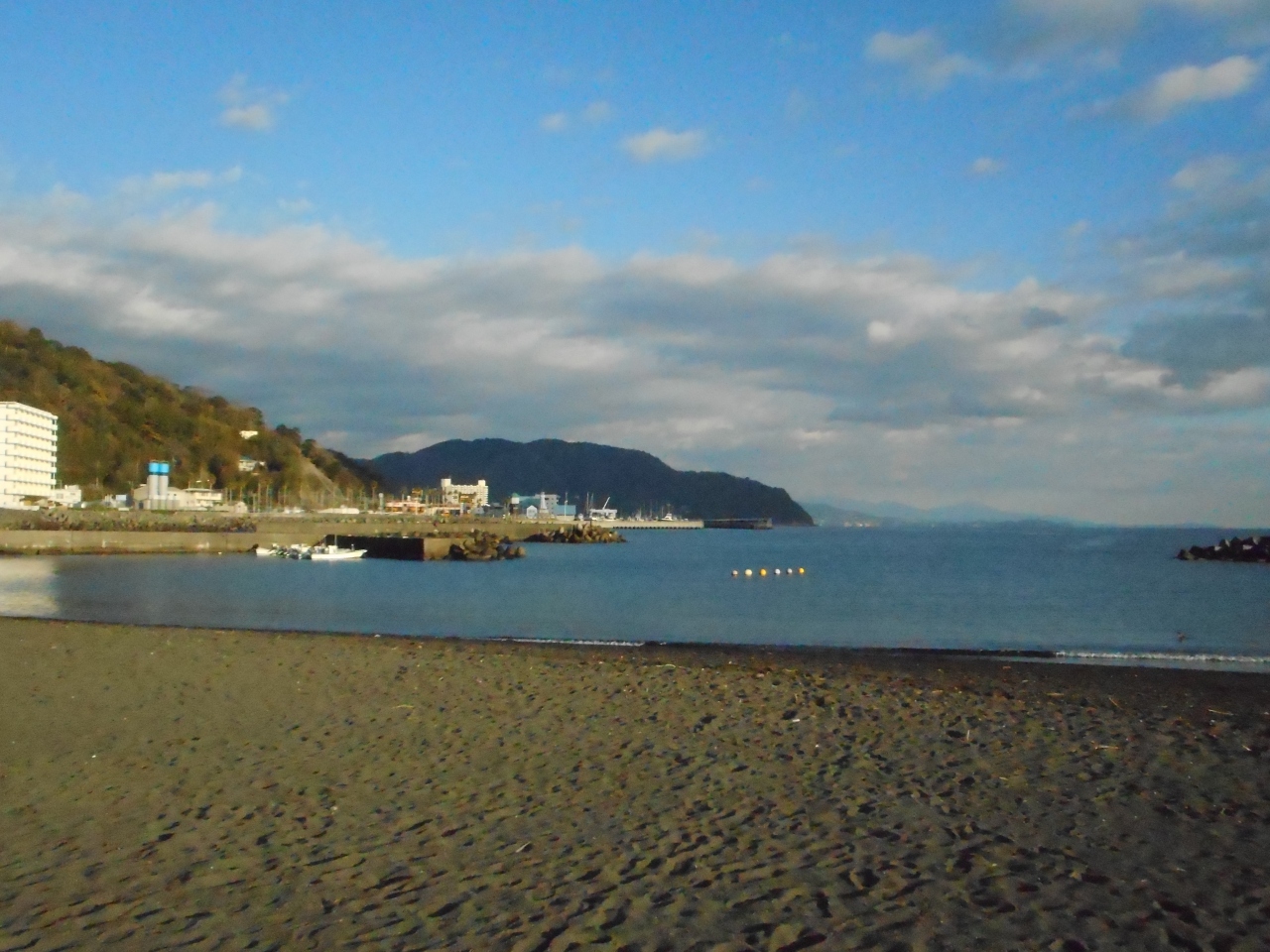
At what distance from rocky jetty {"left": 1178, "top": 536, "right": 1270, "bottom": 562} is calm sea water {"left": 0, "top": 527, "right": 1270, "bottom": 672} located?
1867 cm

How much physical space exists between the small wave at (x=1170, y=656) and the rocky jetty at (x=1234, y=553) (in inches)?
2435

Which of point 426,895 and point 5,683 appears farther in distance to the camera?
point 5,683

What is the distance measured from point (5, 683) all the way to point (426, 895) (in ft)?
30.4

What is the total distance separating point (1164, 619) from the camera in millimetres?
28281

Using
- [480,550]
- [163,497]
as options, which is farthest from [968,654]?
[163,497]

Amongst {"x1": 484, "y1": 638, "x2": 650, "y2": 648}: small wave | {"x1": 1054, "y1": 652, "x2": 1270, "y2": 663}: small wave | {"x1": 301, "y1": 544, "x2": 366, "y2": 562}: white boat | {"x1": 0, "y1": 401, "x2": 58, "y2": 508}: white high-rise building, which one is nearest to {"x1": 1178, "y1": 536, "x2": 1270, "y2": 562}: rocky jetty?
{"x1": 301, "y1": 544, "x2": 366, "y2": 562}: white boat

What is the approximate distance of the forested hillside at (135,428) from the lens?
124 metres

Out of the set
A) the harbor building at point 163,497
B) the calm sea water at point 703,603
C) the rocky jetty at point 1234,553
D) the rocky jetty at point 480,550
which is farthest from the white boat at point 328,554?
the rocky jetty at point 1234,553

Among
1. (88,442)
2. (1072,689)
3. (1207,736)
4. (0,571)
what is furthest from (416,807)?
(88,442)

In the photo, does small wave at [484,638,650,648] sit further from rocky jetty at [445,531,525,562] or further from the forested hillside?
the forested hillside

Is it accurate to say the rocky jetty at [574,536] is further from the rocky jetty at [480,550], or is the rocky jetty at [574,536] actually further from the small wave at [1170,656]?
the small wave at [1170,656]

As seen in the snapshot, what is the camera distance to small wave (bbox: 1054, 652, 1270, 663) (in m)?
19.0

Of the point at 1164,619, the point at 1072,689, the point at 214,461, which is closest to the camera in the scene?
the point at 1072,689

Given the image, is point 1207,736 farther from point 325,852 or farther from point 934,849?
point 325,852
